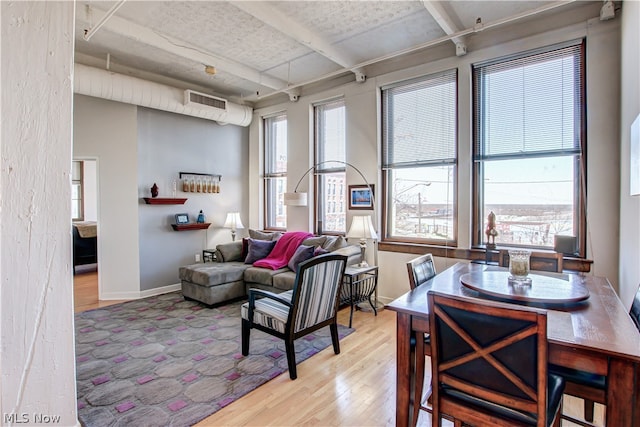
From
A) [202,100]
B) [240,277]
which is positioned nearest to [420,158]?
[240,277]

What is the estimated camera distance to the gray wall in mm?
4914

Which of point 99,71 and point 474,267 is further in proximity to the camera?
point 99,71

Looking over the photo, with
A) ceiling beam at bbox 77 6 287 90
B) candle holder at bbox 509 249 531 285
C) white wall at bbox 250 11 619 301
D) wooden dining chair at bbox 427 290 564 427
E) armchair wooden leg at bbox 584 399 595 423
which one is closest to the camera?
wooden dining chair at bbox 427 290 564 427

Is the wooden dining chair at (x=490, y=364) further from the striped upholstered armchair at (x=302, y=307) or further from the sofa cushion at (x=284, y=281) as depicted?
the sofa cushion at (x=284, y=281)

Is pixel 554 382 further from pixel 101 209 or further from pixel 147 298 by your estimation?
pixel 101 209

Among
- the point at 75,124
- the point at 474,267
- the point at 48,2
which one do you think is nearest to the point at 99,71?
the point at 75,124

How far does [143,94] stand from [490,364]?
16.2 ft

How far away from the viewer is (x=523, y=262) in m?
2.08

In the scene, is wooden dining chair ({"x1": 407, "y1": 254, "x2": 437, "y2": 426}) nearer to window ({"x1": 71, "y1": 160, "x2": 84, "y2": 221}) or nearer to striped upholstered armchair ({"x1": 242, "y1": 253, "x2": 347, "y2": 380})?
striped upholstered armchair ({"x1": 242, "y1": 253, "x2": 347, "y2": 380})

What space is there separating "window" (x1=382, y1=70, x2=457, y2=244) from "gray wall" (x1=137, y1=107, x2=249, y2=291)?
9.44 ft

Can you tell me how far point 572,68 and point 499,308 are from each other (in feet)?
10.4

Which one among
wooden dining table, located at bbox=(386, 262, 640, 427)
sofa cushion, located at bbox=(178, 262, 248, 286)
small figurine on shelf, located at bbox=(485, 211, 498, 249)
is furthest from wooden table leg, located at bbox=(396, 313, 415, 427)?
sofa cushion, located at bbox=(178, 262, 248, 286)

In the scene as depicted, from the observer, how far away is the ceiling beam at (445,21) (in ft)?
9.87

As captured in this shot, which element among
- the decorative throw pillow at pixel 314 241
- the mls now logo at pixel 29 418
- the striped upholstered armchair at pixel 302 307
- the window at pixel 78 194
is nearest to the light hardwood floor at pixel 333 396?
the striped upholstered armchair at pixel 302 307
